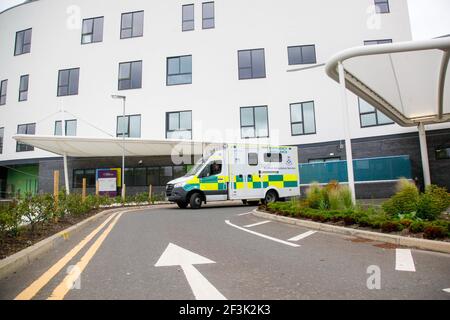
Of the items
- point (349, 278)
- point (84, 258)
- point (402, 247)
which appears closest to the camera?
point (349, 278)

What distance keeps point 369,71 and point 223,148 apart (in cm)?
700

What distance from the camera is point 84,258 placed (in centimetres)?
489

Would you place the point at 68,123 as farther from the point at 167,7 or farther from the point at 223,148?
the point at 223,148

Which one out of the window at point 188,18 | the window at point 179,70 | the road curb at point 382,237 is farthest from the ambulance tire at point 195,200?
the window at point 188,18

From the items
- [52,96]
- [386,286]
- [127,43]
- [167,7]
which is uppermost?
[167,7]

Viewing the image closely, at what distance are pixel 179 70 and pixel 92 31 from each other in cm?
885

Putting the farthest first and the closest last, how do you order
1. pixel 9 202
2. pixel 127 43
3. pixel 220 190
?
1. pixel 127 43
2. pixel 220 190
3. pixel 9 202

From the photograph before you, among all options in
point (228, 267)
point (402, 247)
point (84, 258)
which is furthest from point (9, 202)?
point (402, 247)

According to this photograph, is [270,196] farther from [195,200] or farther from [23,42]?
[23,42]

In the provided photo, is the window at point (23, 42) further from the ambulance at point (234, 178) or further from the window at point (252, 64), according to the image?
the ambulance at point (234, 178)

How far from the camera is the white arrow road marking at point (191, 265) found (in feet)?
10.2

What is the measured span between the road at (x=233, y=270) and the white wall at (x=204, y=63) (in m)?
17.3


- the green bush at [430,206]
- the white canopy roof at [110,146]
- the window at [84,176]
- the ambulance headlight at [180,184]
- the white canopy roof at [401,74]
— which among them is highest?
the white canopy roof at [401,74]

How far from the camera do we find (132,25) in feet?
85.3
